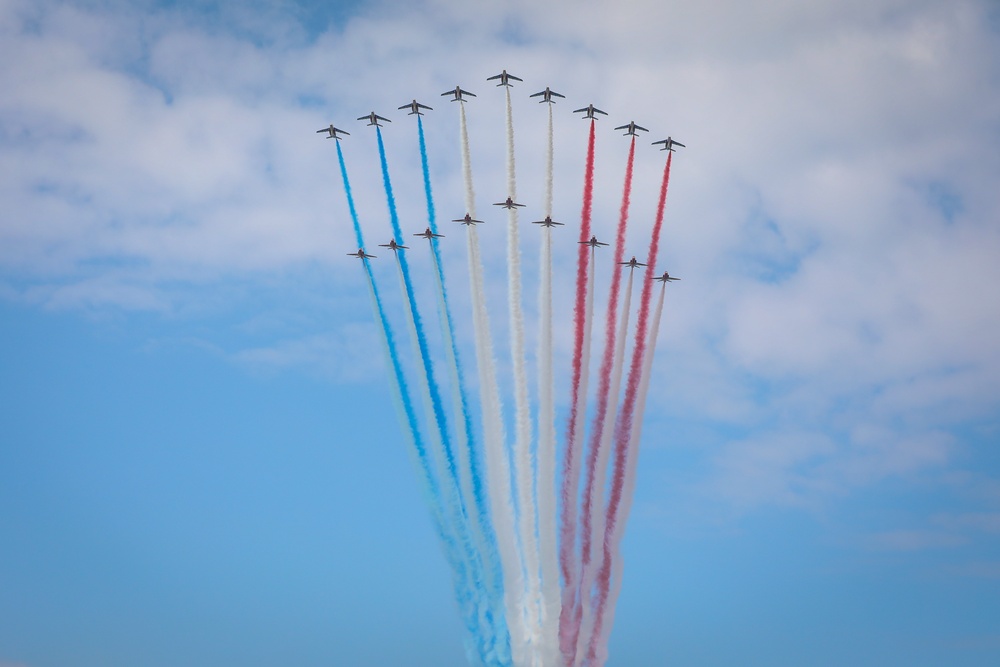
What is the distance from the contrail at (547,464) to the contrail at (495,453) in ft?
4.87

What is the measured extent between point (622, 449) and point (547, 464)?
14.4 feet

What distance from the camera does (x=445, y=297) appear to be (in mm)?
45500

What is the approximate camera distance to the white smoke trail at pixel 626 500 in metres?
45.7

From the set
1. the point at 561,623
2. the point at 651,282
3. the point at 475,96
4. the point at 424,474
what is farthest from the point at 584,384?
the point at 475,96

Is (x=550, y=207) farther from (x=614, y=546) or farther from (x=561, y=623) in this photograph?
(x=561, y=623)

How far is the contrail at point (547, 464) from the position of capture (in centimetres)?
4497

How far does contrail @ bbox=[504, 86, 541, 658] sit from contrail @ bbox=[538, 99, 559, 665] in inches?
19.9

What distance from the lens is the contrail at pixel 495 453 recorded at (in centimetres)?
4481

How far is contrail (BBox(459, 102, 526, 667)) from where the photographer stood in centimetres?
4481

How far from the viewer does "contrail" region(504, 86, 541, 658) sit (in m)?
44.9

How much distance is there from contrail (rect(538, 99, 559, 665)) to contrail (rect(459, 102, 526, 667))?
1.48 m

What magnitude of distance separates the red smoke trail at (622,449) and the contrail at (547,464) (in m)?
2.55

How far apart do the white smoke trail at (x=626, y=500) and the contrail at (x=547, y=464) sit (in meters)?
2.94

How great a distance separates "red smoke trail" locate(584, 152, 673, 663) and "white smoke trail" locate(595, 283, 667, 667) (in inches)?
5.1
